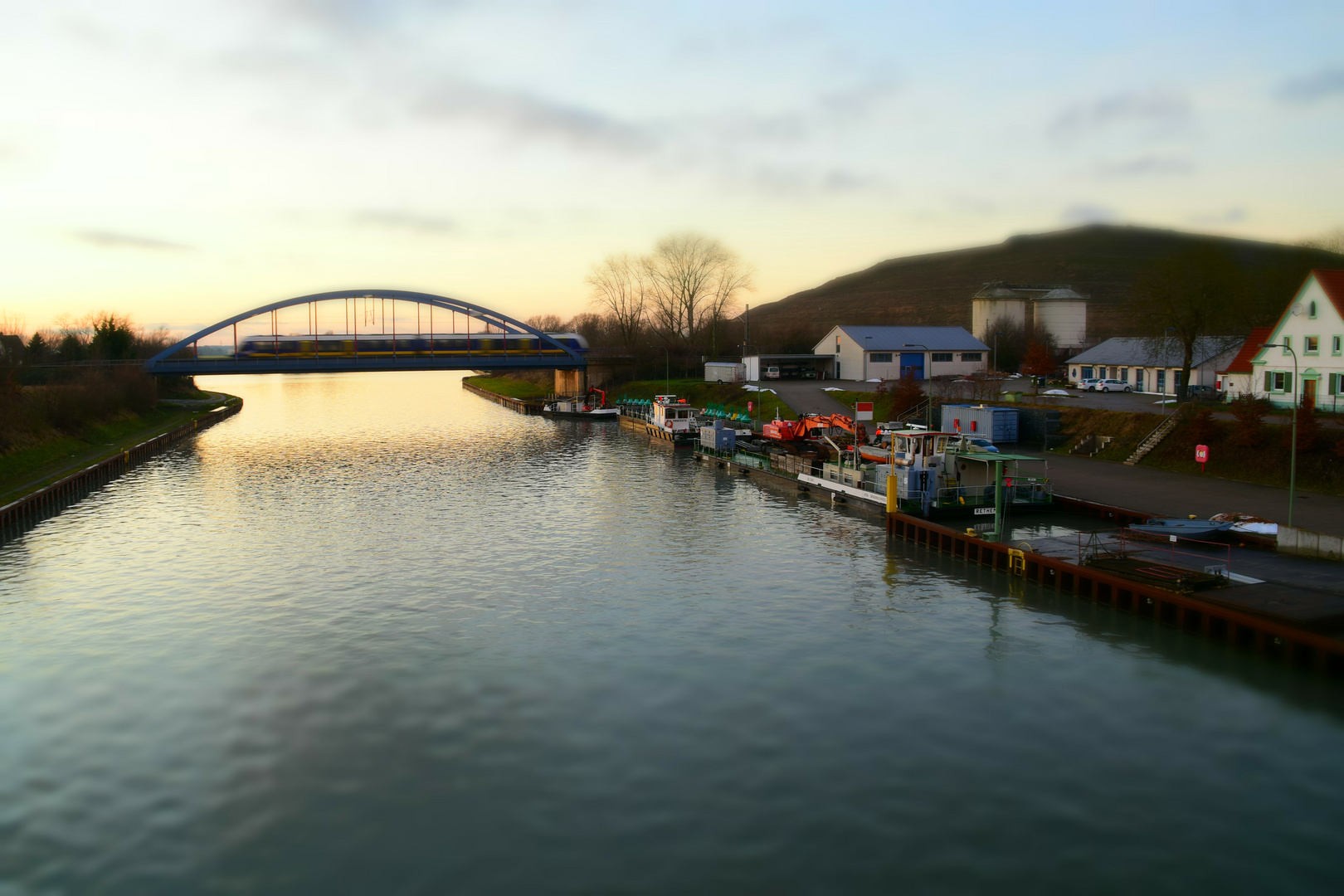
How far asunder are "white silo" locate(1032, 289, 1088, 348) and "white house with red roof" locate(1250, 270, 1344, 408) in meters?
95.4

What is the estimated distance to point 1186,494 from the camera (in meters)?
36.7

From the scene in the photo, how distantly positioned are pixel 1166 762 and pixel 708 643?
10423 millimetres

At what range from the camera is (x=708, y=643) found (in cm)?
2269

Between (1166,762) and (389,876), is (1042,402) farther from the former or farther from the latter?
(389,876)

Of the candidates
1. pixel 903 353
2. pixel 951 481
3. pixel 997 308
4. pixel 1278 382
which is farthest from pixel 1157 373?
pixel 997 308

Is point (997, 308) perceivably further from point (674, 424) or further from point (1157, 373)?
point (674, 424)

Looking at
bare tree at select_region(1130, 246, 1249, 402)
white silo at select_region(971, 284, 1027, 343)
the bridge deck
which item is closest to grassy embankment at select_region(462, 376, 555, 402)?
the bridge deck

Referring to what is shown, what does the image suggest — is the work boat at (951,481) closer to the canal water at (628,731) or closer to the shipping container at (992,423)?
the canal water at (628,731)

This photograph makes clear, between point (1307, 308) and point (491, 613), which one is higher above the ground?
point (1307, 308)

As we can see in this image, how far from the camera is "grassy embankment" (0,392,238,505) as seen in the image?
154 ft

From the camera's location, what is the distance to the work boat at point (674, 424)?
6994 cm

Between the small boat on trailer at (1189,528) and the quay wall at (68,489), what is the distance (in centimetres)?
4441

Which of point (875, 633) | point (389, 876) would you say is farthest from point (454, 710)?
point (875, 633)

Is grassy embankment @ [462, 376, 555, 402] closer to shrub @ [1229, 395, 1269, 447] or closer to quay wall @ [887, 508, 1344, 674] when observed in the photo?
shrub @ [1229, 395, 1269, 447]
